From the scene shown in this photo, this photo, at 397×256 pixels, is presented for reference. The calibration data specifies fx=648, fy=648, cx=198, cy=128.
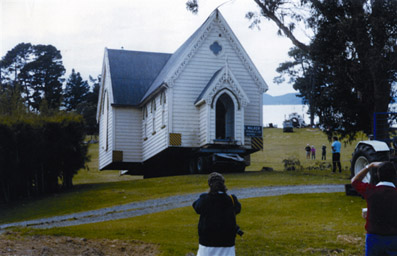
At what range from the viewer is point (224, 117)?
3838cm

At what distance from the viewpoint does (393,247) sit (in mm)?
8406

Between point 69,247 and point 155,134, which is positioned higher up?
point 155,134

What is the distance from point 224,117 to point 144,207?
1633 centimetres

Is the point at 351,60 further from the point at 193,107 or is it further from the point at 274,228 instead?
the point at 274,228

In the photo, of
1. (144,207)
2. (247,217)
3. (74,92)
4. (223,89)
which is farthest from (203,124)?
(74,92)

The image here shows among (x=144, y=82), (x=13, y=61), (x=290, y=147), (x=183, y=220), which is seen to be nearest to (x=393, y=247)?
(x=183, y=220)

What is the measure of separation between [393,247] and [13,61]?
75.7 meters

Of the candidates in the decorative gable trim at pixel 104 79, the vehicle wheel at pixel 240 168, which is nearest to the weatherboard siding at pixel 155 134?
the decorative gable trim at pixel 104 79

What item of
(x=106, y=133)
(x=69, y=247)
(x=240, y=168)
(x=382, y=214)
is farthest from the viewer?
(x=106, y=133)

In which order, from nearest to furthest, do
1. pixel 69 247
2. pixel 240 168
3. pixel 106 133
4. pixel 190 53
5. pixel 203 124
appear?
pixel 69 247 → pixel 240 168 → pixel 203 124 → pixel 190 53 → pixel 106 133

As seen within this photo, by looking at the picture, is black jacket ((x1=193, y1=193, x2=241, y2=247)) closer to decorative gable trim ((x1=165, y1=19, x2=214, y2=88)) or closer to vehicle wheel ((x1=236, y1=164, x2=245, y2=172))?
vehicle wheel ((x1=236, y1=164, x2=245, y2=172))

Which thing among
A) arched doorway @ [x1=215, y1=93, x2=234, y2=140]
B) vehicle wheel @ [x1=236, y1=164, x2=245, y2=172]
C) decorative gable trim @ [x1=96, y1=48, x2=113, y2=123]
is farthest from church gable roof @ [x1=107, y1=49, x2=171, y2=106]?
vehicle wheel @ [x1=236, y1=164, x2=245, y2=172]

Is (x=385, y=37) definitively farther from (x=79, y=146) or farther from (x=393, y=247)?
(x=393, y=247)

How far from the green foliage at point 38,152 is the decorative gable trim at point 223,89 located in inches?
279
